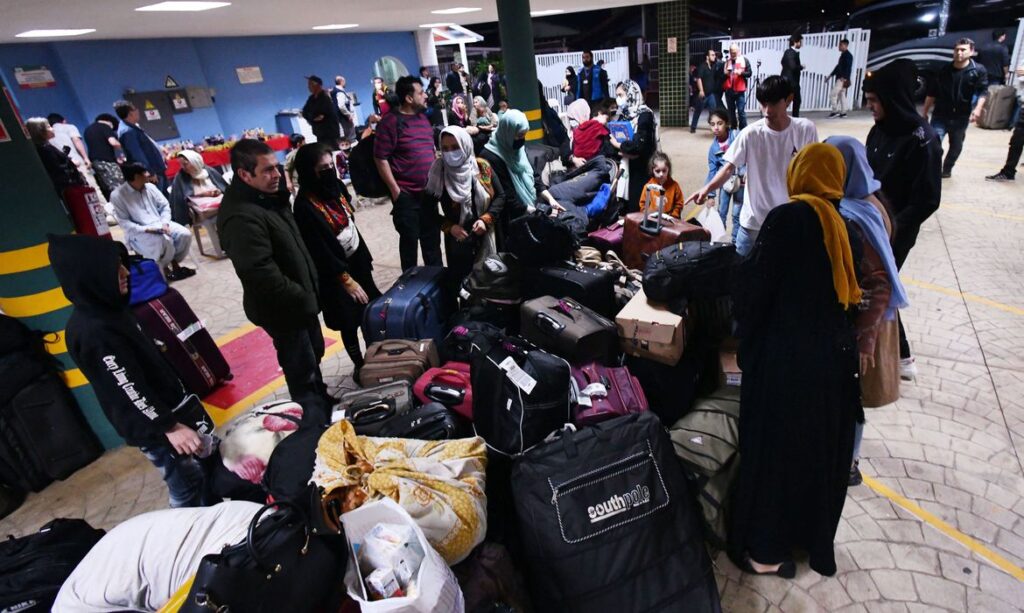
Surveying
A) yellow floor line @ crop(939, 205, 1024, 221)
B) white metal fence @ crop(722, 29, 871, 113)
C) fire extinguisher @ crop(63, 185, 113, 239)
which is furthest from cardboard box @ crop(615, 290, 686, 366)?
white metal fence @ crop(722, 29, 871, 113)

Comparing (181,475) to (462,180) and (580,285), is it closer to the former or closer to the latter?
(580,285)

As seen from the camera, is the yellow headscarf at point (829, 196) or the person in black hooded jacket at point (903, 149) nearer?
the yellow headscarf at point (829, 196)

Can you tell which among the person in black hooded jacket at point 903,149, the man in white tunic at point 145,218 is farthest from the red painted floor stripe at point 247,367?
the person in black hooded jacket at point 903,149

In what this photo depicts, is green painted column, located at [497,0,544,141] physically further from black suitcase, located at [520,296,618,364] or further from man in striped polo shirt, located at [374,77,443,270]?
black suitcase, located at [520,296,618,364]

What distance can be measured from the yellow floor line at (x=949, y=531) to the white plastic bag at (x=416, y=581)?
2077 millimetres

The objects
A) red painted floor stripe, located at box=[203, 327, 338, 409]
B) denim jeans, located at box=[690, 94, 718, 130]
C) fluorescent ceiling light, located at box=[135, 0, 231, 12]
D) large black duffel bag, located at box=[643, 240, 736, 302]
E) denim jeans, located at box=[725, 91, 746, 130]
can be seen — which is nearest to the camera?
large black duffel bag, located at box=[643, 240, 736, 302]

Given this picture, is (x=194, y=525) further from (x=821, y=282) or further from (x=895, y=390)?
(x=895, y=390)

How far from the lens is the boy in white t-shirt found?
3.18 meters

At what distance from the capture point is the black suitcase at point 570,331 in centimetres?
262

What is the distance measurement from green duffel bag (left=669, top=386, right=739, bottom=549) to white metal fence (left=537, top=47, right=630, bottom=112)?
45.7 feet

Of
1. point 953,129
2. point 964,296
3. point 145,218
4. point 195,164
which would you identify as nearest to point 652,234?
point 964,296

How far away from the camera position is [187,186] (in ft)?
21.6

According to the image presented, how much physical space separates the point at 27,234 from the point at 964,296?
250 inches

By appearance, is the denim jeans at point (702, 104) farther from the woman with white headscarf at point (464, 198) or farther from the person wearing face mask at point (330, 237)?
the person wearing face mask at point (330, 237)
